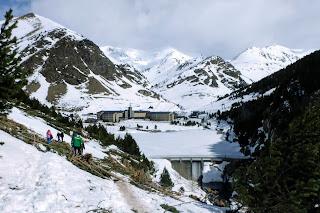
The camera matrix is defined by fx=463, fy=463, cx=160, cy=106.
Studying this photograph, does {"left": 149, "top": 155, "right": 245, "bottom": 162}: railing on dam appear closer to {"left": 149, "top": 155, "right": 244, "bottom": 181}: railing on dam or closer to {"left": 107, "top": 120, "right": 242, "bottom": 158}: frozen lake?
{"left": 149, "top": 155, "right": 244, "bottom": 181}: railing on dam

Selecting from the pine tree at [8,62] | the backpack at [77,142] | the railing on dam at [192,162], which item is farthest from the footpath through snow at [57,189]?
the railing on dam at [192,162]

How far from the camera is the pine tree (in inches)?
779

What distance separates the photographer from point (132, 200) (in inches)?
797

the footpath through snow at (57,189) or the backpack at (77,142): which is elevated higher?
the backpack at (77,142)

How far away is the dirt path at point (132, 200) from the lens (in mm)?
19061

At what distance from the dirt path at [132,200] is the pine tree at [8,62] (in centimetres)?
678

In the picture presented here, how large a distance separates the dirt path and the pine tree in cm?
678

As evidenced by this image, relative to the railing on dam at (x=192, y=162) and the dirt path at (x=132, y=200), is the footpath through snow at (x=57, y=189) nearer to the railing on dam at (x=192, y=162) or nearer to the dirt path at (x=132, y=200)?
the dirt path at (x=132, y=200)

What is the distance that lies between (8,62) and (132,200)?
8.07m

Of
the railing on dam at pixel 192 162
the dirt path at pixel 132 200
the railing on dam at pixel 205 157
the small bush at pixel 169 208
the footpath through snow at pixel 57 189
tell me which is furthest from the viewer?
the railing on dam at pixel 205 157

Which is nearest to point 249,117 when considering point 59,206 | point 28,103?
point 28,103

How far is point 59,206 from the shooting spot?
16.8m

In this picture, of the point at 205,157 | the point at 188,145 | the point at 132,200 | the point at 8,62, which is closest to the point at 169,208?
the point at 132,200

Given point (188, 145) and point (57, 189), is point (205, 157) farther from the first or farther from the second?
point (57, 189)
